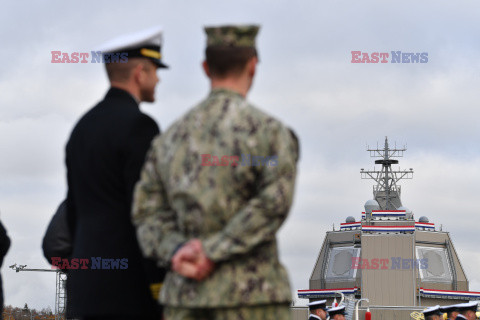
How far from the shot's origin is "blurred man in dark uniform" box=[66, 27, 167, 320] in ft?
15.6

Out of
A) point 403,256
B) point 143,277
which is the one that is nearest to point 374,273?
point 403,256

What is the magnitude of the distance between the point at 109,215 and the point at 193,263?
3.52 ft

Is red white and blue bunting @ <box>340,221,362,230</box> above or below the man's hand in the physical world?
above

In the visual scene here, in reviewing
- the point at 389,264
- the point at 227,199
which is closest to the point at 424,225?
the point at 389,264

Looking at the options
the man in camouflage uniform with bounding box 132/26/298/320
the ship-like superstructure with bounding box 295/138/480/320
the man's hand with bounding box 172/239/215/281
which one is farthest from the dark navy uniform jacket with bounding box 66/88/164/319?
the ship-like superstructure with bounding box 295/138/480/320

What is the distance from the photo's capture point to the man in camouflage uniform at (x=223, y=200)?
3857 millimetres

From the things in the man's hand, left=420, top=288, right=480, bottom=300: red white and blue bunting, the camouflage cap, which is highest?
left=420, top=288, right=480, bottom=300: red white and blue bunting

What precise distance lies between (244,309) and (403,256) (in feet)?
168

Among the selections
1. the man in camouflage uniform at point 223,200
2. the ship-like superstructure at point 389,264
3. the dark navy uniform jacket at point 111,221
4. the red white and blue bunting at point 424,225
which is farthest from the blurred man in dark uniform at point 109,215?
the red white and blue bunting at point 424,225

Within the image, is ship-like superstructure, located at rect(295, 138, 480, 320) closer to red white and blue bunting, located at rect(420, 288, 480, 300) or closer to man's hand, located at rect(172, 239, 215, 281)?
red white and blue bunting, located at rect(420, 288, 480, 300)

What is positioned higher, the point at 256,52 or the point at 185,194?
the point at 256,52

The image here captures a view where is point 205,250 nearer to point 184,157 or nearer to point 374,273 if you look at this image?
point 184,157

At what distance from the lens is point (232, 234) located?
386cm

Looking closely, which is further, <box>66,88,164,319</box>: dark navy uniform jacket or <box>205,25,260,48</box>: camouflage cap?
<box>66,88,164,319</box>: dark navy uniform jacket
